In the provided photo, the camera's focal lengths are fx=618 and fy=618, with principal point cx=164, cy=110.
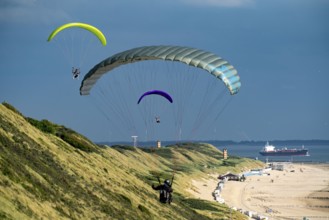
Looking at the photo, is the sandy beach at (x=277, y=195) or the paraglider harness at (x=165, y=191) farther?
the sandy beach at (x=277, y=195)

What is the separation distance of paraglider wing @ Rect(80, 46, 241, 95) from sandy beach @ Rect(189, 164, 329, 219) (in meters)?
34.8

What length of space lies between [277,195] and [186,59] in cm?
6846

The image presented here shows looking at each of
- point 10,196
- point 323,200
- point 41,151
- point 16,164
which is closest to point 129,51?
point 41,151

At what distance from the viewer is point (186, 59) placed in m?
38.0

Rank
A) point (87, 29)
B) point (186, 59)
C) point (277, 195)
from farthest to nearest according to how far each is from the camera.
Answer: point (277, 195) < point (87, 29) < point (186, 59)

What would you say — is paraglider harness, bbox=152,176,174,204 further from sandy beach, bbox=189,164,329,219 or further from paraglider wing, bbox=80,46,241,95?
sandy beach, bbox=189,164,329,219

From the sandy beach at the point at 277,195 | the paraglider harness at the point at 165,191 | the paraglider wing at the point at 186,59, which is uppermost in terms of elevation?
the paraglider wing at the point at 186,59

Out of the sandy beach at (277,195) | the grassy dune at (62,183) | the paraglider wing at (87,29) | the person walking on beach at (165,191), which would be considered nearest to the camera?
the grassy dune at (62,183)

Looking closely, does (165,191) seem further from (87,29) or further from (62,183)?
(87,29)

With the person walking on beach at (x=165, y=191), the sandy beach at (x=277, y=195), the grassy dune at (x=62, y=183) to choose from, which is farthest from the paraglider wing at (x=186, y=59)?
the sandy beach at (x=277, y=195)

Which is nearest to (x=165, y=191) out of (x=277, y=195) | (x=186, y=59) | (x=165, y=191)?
(x=165, y=191)

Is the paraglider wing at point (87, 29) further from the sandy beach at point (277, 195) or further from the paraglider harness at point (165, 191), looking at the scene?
the sandy beach at point (277, 195)

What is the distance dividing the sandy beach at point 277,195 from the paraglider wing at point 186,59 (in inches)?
1369

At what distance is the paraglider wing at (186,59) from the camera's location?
123 feet
